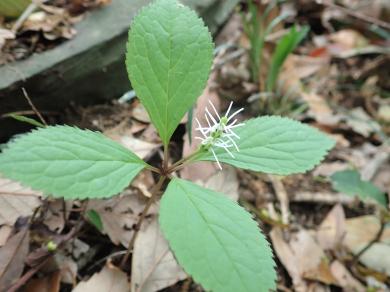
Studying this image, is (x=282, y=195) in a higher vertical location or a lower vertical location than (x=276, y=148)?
lower

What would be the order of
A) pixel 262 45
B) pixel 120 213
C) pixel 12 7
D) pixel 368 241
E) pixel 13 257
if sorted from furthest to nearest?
pixel 262 45 → pixel 368 241 → pixel 12 7 → pixel 120 213 → pixel 13 257

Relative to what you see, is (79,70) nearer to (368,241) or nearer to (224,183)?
(224,183)

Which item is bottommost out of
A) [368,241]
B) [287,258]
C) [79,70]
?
[368,241]

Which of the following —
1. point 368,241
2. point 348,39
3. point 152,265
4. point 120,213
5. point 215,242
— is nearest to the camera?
point 215,242

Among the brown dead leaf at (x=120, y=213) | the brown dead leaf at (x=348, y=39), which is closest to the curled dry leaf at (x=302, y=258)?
the brown dead leaf at (x=120, y=213)

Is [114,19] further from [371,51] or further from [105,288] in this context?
[371,51]

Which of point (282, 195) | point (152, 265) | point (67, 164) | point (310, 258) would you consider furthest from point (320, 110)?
point (67, 164)

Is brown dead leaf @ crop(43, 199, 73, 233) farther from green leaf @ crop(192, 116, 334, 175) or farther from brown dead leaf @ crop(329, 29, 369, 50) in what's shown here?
brown dead leaf @ crop(329, 29, 369, 50)
